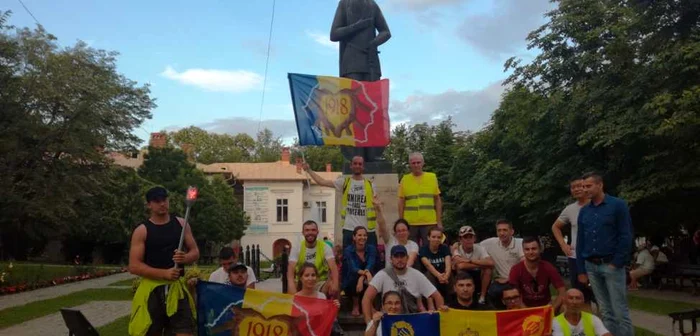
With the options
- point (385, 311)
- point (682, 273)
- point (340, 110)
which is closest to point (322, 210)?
point (682, 273)

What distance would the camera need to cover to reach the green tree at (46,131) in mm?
21250

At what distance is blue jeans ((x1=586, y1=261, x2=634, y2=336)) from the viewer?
21.2 feet

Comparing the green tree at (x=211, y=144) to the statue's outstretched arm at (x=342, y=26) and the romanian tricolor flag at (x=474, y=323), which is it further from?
the romanian tricolor flag at (x=474, y=323)

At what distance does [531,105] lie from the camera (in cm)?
2575

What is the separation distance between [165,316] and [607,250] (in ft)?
14.4

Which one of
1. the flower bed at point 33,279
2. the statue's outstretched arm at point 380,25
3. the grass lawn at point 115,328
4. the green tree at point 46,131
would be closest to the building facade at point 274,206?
the green tree at point 46,131

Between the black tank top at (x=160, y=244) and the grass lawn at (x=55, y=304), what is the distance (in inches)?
327

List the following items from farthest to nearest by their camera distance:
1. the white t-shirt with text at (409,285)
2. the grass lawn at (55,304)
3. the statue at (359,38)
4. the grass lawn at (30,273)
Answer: the grass lawn at (30,273) < the grass lawn at (55,304) < the statue at (359,38) < the white t-shirt with text at (409,285)

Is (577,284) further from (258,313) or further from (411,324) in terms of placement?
(258,313)

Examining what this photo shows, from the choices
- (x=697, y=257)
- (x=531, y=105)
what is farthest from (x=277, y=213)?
(x=697, y=257)

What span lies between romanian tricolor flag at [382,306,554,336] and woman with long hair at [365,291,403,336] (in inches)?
2.5

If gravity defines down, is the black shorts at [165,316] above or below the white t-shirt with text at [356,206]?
below

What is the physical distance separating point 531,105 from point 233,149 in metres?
60.9

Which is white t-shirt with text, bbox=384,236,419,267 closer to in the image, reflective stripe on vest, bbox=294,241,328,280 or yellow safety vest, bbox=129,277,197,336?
reflective stripe on vest, bbox=294,241,328,280
